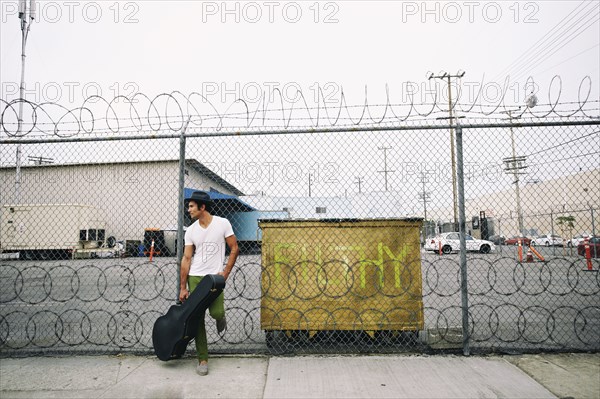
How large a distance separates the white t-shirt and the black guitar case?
285 mm

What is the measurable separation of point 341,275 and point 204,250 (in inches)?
61.6

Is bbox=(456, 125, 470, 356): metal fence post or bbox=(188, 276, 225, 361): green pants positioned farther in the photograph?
bbox=(456, 125, 470, 356): metal fence post

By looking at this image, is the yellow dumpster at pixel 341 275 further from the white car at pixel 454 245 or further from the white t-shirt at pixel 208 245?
the white car at pixel 454 245

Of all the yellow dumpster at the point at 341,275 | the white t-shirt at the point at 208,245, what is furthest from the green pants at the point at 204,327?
the yellow dumpster at the point at 341,275

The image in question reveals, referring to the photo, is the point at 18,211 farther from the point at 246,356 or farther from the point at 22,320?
the point at 246,356

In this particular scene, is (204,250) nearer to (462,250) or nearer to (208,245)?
(208,245)

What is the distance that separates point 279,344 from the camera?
418 cm

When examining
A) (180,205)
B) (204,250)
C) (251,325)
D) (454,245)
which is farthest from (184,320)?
(454,245)

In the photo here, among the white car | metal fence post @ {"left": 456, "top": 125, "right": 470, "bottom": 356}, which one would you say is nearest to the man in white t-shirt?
metal fence post @ {"left": 456, "top": 125, "right": 470, "bottom": 356}

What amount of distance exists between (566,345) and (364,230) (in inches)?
105

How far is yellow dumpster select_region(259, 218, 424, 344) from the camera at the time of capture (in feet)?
13.1

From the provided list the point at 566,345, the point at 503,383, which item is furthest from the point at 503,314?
the point at 503,383

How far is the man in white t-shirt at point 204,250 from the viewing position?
143 inches

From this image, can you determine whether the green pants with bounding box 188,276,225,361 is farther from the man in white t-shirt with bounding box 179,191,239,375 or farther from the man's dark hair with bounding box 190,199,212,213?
the man's dark hair with bounding box 190,199,212,213
